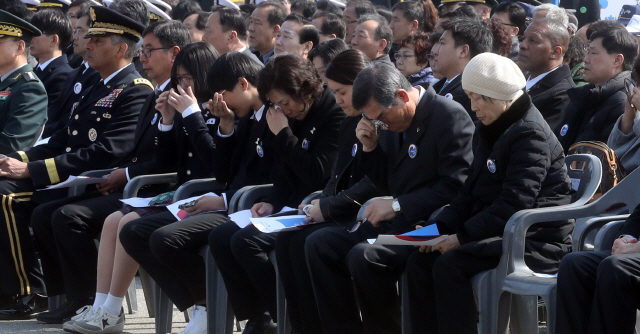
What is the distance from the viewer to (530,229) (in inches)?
143

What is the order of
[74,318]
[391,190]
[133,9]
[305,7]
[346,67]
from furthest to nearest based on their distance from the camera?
[305,7] < [133,9] < [74,318] < [346,67] < [391,190]

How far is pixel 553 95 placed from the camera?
5055mm

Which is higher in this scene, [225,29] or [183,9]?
[225,29]

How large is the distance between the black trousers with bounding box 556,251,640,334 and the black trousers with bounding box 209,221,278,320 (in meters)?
1.64

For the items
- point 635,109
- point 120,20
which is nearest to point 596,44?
point 635,109

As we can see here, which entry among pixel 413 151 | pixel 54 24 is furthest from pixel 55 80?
pixel 413 151

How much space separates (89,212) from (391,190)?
211 cm

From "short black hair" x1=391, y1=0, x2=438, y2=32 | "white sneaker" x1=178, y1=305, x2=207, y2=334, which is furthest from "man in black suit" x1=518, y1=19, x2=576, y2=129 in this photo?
"short black hair" x1=391, y1=0, x2=438, y2=32

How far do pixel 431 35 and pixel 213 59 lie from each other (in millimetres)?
1579

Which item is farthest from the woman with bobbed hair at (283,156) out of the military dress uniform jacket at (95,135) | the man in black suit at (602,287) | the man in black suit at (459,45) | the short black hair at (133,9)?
the short black hair at (133,9)

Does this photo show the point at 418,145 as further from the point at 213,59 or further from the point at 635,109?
the point at 213,59

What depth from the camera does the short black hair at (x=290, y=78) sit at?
457cm

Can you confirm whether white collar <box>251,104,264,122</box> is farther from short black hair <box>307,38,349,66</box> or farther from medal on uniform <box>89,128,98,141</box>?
medal on uniform <box>89,128,98,141</box>

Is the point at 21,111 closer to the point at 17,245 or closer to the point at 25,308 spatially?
the point at 17,245
